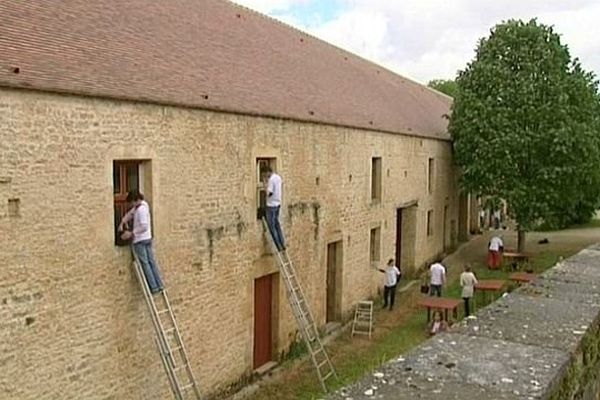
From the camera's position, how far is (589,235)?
3678cm

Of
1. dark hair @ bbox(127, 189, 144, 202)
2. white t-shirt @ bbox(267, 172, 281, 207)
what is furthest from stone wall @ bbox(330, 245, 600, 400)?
white t-shirt @ bbox(267, 172, 281, 207)

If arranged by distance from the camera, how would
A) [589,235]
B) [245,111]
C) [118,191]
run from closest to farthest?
[118,191]
[245,111]
[589,235]

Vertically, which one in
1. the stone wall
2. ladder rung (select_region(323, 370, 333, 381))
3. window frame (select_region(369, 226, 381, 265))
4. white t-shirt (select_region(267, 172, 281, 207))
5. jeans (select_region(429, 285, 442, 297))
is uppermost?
white t-shirt (select_region(267, 172, 281, 207))

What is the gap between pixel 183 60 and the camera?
12.6 meters

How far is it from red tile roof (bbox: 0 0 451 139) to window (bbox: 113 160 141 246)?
1.03 metres

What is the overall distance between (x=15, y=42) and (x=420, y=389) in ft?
Answer: 23.7

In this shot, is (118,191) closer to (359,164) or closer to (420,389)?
(420,389)

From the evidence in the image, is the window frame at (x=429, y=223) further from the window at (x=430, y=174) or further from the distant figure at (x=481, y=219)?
the distant figure at (x=481, y=219)

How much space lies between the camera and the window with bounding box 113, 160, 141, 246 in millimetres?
9805

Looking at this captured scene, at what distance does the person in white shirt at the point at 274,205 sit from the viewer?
13.2 m

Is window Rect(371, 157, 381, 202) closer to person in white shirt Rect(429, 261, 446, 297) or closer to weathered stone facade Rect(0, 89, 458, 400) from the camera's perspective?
person in white shirt Rect(429, 261, 446, 297)

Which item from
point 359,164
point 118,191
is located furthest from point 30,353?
point 359,164

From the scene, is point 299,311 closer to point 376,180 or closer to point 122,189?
point 122,189

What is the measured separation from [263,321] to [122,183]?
538 cm
